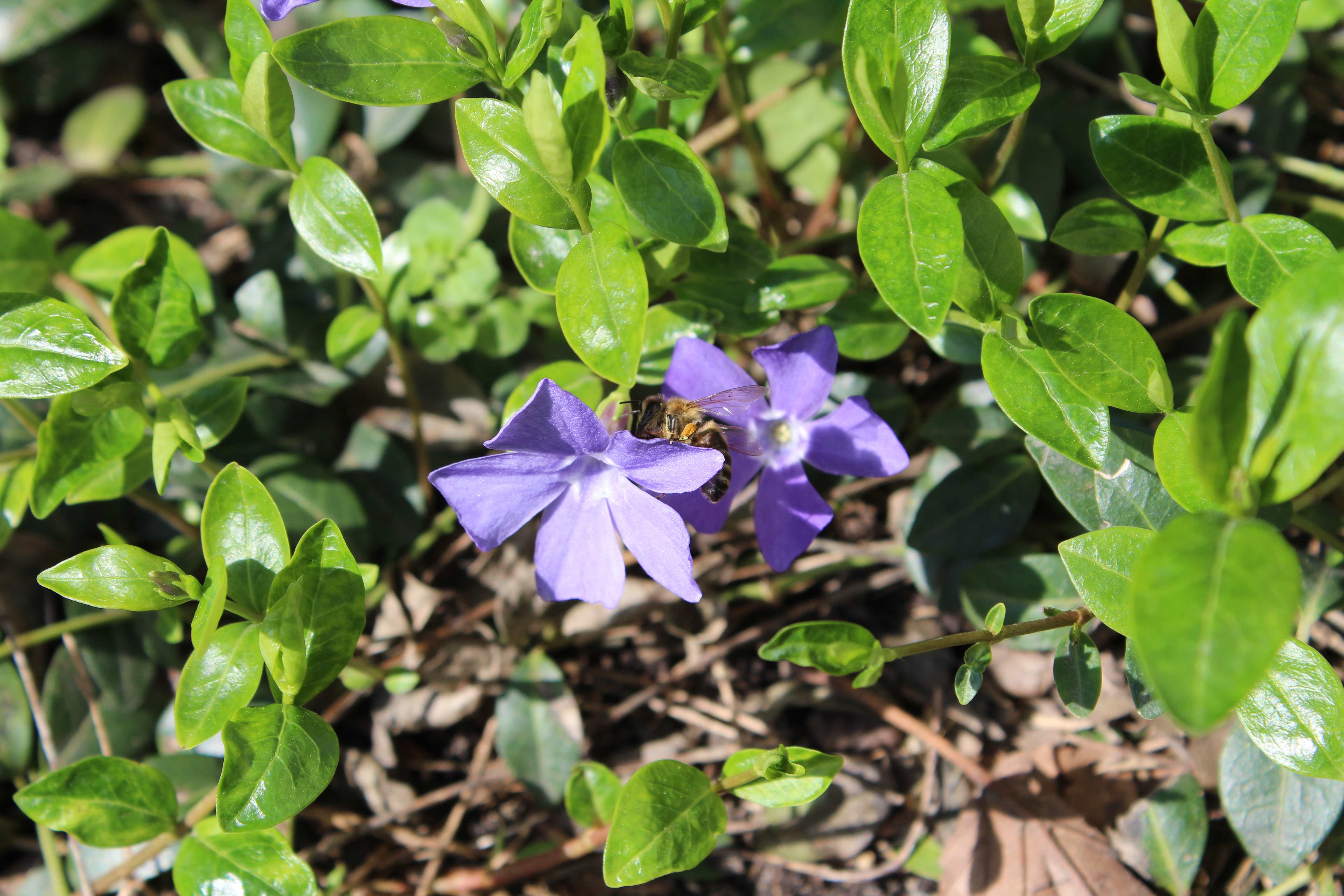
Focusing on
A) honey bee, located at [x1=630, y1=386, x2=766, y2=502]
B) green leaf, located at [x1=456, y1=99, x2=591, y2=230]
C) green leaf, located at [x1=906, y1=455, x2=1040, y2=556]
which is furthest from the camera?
green leaf, located at [x1=906, y1=455, x2=1040, y2=556]

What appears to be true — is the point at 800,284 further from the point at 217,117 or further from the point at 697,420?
the point at 217,117

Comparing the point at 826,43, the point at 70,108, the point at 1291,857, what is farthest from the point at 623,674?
the point at 70,108

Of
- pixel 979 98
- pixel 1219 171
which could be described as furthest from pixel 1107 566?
pixel 979 98

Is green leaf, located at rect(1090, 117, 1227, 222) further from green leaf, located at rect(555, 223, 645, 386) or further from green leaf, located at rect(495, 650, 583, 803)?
green leaf, located at rect(495, 650, 583, 803)

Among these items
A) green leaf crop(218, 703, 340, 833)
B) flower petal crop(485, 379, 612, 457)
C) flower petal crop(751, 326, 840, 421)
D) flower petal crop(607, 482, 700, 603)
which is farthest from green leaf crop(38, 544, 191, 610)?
flower petal crop(751, 326, 840, 421)

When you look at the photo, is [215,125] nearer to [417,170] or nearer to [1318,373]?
[417,170]

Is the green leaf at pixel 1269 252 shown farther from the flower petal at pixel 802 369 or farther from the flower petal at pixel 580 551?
the flower petal at pixel 580 551
